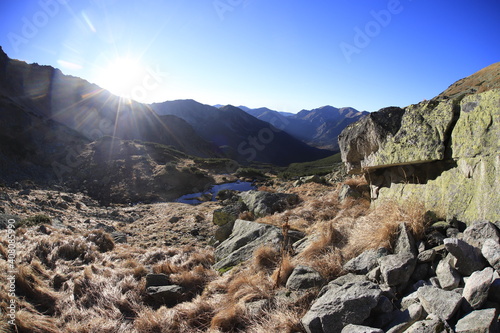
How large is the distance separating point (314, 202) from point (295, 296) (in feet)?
16.2

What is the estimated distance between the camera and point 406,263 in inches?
116

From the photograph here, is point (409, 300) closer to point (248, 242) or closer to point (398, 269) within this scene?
point (398, 269)

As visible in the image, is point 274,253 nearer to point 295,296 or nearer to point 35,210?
point 295,296

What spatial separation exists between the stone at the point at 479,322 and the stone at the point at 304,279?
1556 mm

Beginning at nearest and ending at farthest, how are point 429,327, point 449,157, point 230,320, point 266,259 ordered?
point 429,327, point 230,320, point 449,157, point 266,259

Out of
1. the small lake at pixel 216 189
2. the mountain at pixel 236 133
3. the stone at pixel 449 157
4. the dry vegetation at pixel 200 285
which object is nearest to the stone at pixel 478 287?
the stone at pixel 449 157

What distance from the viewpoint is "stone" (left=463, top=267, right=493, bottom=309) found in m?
2.23

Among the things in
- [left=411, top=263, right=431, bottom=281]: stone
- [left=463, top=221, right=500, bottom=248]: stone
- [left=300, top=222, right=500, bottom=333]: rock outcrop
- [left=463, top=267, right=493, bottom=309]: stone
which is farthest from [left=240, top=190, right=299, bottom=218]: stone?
[left=463, top=267, right=493, bottom=309]: stone

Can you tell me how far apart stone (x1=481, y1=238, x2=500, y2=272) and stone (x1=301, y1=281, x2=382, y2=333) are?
1058 millimetres

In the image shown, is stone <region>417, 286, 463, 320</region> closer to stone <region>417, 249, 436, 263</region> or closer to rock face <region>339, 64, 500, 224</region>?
stone <region>417, 249, 436, 263</region>

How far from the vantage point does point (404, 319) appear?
7.93ft

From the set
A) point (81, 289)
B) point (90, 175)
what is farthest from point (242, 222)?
point (90, 175)

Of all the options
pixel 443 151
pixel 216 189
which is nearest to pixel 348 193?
pixel 443 151

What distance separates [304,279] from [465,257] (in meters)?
1.80
